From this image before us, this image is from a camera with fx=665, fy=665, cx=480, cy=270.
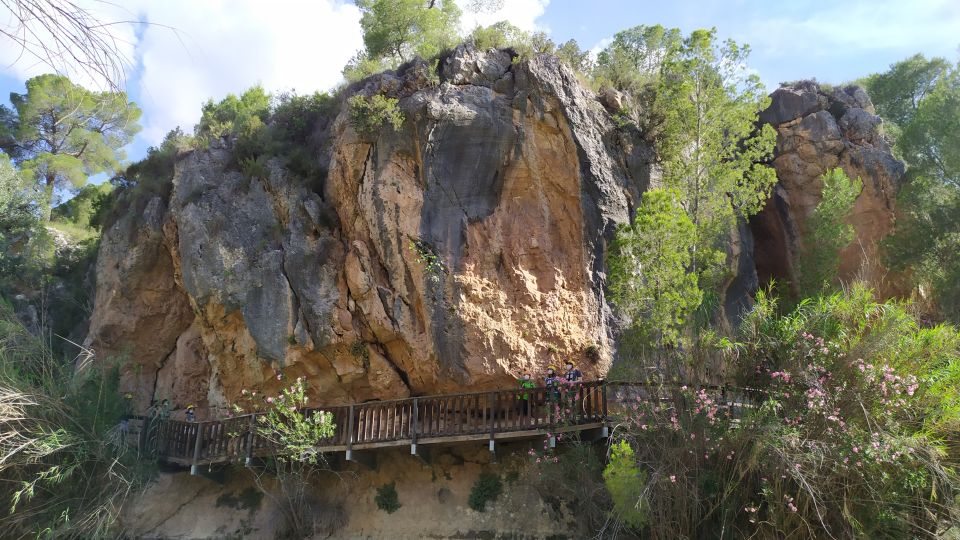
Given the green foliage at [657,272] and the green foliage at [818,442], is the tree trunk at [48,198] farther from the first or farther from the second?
the green foliage at [818,442]

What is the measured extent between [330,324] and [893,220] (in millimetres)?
17627

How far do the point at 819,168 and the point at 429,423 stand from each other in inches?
628

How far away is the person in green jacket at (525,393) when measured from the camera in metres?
14.4

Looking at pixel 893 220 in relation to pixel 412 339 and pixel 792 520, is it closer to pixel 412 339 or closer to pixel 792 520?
pixel 792 520

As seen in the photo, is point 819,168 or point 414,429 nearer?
point 414,429

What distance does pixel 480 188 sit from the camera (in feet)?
55.4

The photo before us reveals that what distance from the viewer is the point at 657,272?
44.7ft

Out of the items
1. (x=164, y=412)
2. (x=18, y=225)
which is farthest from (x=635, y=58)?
(x=18, y=225)

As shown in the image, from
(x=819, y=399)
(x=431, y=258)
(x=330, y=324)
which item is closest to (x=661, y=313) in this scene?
(x=819, y=399)

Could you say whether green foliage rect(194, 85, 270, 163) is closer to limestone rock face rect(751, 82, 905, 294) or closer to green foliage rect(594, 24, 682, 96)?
green foliage rect(594, 24, 682, 96)

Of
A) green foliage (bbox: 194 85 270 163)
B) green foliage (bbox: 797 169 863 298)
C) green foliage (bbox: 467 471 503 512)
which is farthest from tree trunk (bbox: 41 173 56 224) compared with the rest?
green foliage (bbox: 797 169 863 298)

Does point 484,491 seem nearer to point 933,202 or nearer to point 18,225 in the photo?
point 933,202

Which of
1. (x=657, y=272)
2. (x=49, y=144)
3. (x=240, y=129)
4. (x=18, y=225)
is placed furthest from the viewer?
(x=49, y=144)

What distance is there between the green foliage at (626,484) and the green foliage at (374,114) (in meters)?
10.1
